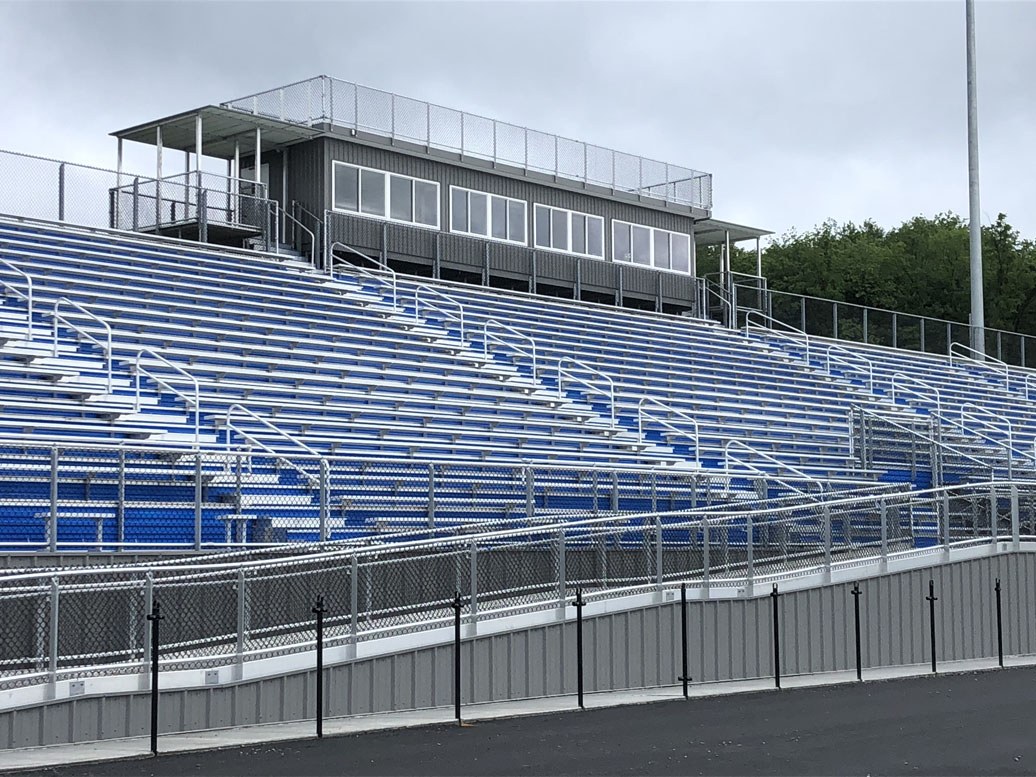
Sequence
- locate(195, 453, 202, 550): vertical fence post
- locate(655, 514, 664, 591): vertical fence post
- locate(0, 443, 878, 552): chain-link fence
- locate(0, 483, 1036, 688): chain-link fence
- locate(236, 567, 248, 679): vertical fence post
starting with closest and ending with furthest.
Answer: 1. locate(0, 483, 1036, 688): chain-link fence
2. locate(236, 567, 248, 679): vertical fence post
3. locate(0, 443, 878, 552): chain-link fence
4. locate(195, 453, 202, 550): vertical fence post
5. locate(655, 514, 664, 591): vertical fence post

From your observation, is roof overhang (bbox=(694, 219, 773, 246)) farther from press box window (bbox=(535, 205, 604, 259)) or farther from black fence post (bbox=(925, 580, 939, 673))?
black fence post (bbox=(925, 580, 939, 673))

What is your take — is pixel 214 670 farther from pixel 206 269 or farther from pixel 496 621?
pixel 206 269

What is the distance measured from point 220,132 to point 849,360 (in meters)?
14.4

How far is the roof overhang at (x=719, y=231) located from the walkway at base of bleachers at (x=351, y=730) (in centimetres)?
2100

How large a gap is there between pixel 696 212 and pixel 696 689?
71.8ft

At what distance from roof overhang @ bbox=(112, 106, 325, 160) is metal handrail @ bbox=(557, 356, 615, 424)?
6.59m

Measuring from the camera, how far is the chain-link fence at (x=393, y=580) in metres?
11.7

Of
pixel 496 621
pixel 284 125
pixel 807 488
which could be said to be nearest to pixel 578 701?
pixel 496 621

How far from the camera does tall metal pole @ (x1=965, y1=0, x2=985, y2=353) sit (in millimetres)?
38969

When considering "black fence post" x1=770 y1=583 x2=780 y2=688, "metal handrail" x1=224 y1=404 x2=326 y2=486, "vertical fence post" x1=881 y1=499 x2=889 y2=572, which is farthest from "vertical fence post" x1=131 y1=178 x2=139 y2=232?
"black fence post" x1=770 y1=583 x2=780 y2=688

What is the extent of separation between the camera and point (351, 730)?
11742mm

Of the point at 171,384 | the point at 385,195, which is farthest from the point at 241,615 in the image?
the point at 385,195

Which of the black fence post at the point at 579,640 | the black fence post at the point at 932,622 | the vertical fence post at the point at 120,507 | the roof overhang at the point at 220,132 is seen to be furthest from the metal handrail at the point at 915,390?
the vertical fence post at the point at 120,507

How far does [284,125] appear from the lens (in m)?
28.0
